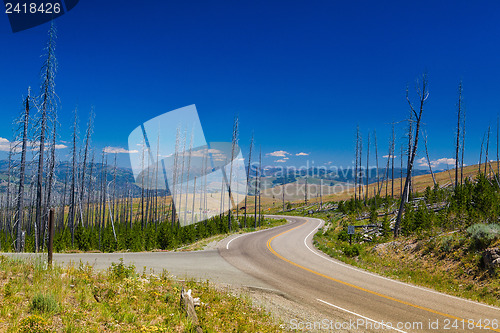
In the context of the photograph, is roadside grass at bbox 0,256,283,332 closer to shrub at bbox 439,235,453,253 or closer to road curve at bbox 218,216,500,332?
road curve at bbox 218,216,500,332

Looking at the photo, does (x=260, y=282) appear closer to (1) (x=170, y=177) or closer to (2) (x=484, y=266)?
(2) (x=484, y=266)

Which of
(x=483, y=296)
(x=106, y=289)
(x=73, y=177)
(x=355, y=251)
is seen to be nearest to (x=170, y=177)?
(x=73, y=177)

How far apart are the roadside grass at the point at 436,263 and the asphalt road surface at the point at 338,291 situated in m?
1.02

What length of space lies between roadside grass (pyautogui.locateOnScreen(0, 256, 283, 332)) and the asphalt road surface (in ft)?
6.32

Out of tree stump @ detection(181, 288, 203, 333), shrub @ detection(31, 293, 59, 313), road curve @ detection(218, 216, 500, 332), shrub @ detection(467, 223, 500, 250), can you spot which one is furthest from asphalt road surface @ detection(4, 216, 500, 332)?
shrub @ detection(31, 293, 59, 313)

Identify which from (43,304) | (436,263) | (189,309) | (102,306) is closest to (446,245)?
(436,263)

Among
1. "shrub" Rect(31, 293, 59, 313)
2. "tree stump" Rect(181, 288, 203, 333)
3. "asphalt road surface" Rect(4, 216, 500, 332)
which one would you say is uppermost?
"shrub" Rect(31, 293, 59, 313)

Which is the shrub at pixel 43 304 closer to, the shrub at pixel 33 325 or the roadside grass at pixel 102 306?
the roadside grass at pixel 102 306

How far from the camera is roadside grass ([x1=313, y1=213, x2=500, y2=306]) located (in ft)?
36.0

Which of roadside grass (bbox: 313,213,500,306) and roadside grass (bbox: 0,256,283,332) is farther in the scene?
roadside grass (bbox: 313,213,500,306)

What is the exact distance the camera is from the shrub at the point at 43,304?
5508mm

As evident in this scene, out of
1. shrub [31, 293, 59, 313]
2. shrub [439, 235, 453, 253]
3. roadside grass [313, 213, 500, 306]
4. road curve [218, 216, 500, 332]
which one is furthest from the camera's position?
shrub [439, 235, 453, 253]

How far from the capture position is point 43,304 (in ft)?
18.3

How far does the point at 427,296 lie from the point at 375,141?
162 feet
